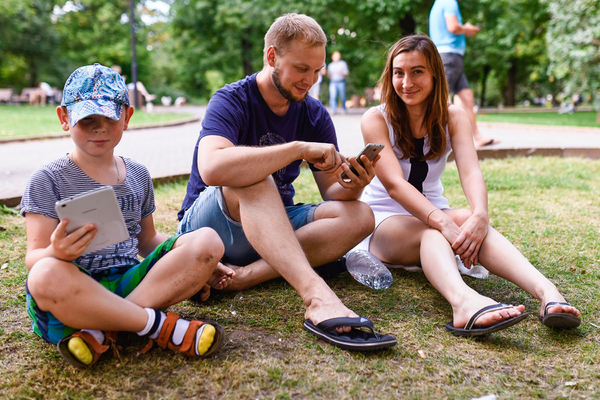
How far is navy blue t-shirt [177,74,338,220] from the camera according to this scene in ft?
8.41

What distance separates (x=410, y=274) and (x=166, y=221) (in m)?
1.83

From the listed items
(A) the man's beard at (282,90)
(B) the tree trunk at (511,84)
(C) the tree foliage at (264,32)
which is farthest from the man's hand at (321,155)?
(B) the tree trunk at (511,84)

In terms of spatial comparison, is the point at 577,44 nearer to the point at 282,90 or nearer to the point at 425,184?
the point at 425,184

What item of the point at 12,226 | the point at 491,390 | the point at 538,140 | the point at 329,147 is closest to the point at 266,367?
the point at 491,390

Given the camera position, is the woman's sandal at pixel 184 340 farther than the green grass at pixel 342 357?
Yes

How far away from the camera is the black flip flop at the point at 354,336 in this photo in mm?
1941

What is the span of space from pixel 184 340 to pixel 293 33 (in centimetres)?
151

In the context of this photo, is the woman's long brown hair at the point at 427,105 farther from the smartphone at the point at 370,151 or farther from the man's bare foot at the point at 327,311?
the man's bare foot at the point at 327,311

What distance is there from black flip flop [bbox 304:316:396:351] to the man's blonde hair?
1.34 metres

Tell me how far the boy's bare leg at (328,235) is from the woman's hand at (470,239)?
0.45 meters

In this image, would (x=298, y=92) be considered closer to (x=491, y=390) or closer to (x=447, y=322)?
(x=447, y=322)

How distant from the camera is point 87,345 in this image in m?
1.82

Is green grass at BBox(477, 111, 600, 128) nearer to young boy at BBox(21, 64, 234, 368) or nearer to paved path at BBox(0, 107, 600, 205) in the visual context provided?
paved path at BBox(0, 107, 600, 205)

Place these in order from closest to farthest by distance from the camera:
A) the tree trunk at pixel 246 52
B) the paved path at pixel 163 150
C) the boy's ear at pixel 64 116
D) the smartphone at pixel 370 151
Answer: the boy's ear at pixel 64 116 < the smartphone at pixel 370 151 < the paved path at pixel 163 150 < the tree trunk at pixel 246 52
